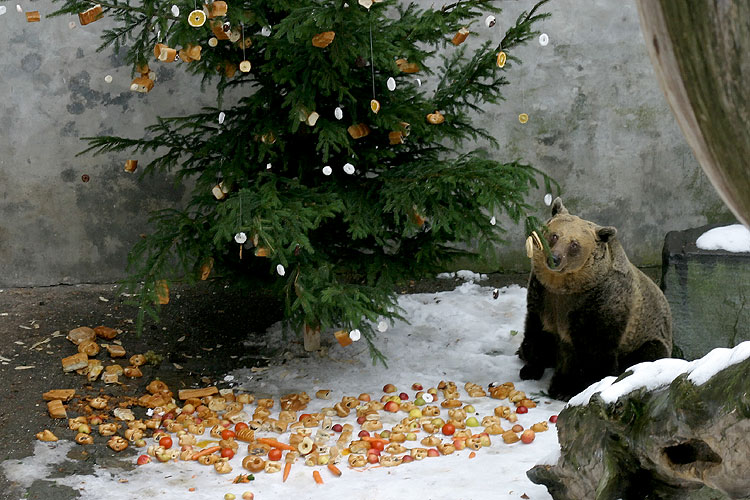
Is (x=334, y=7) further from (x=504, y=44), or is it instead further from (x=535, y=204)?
(x=535, y=204)

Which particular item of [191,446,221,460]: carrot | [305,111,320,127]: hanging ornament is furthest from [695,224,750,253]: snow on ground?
[191,446,221,460]: carrot

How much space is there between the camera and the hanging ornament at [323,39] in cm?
412

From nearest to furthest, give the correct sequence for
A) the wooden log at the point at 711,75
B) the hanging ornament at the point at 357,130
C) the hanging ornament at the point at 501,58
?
1. the wooden log at the point at 711,75
2. the hanging ornament at the point at 501,58
3. the hanging ornament at the point at 357,130

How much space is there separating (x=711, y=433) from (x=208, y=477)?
7.39 feet

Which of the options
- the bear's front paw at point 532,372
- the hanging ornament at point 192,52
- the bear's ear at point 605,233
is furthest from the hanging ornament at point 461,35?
the bear's front paw at point 532,372

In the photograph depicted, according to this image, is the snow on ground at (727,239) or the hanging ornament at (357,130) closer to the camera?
the hanging ornament at (357,130)

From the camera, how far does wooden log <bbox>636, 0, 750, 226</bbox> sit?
41.7 inches

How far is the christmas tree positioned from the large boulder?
1385 mm

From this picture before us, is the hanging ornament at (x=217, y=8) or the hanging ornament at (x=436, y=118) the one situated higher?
the hanging ornament at (x=217, y=8)

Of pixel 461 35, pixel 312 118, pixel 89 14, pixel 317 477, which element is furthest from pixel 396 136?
pixel 317 477

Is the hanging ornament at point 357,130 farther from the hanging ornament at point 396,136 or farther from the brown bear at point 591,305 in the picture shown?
the brown bear at point 591,305

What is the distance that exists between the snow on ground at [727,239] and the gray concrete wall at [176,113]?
1.27m

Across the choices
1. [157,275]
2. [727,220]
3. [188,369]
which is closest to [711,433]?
[157,275]

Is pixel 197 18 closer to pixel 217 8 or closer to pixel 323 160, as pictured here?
pixel 217 8
